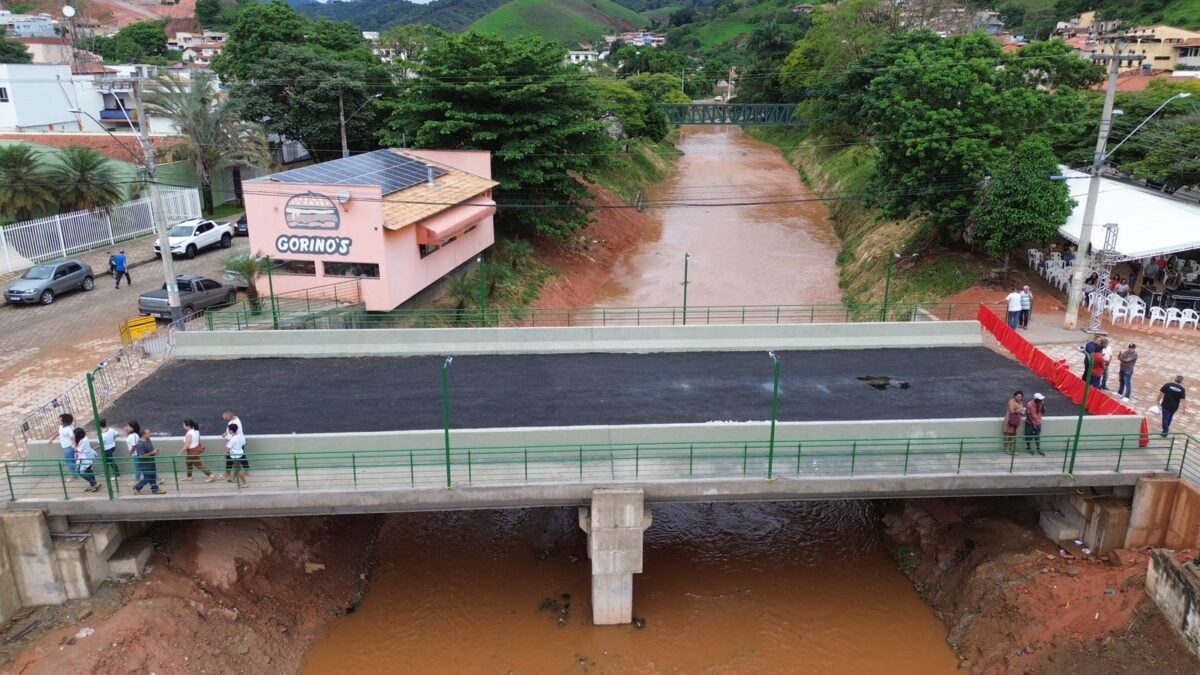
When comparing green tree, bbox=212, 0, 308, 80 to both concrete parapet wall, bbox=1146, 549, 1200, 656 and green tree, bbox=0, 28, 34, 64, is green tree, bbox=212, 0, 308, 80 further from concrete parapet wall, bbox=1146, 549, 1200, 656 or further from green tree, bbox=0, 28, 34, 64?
concrete parapet wall, bbox=1146, 549, 1200, 656

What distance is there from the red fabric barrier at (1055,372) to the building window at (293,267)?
69.6ft

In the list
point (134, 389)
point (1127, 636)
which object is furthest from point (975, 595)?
point (134, 389)

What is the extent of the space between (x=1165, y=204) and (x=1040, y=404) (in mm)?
20461

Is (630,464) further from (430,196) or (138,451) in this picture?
(430,196)

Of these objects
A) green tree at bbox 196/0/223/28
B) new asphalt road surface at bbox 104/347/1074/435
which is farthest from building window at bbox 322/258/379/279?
green tree at bbox 196/0/223/28

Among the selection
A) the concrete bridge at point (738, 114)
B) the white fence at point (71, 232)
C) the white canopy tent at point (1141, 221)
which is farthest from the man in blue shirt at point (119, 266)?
the concrete bridge at point (738, 114)

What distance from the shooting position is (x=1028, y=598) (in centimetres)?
1558

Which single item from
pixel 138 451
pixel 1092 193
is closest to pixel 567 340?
pixel 138 451

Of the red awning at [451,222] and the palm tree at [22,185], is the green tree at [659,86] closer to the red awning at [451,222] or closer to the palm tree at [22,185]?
the red awning at [451,222]

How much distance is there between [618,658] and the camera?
16.0m

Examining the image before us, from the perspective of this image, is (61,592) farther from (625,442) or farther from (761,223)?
(761,223)

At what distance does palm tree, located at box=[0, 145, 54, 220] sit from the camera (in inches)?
1283

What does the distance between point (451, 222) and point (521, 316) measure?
4546 mm

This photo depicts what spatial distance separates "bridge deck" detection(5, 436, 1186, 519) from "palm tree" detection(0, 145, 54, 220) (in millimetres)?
21647
